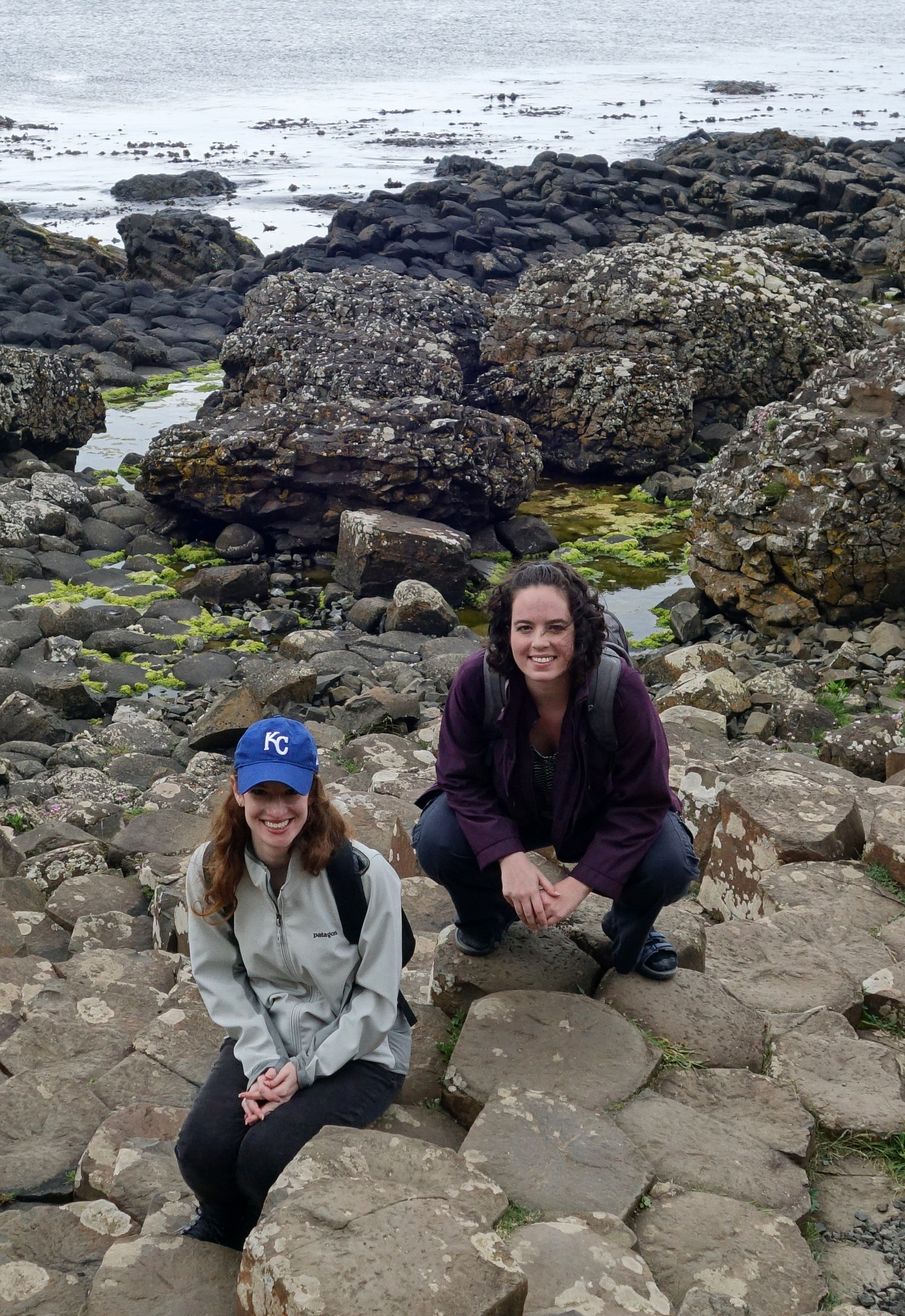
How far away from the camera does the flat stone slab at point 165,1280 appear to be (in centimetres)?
339

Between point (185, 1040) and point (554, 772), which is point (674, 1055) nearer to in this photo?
point (554, 772)

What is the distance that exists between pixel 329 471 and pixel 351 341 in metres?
3.42

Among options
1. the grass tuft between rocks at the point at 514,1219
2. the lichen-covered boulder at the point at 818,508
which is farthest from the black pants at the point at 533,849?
the lichen-covered boulder at the point at 818,508

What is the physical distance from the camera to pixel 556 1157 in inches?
154

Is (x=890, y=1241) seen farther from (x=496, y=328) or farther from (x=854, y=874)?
(x=496, y=328)

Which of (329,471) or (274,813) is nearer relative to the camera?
(274,813)

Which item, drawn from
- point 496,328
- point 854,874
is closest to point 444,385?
point 496,328

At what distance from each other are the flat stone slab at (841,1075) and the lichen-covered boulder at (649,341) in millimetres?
12690

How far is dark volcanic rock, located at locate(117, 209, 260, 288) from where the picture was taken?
3078 centimetres

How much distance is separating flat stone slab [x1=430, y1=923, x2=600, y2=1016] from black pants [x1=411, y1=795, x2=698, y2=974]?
4.4 inches

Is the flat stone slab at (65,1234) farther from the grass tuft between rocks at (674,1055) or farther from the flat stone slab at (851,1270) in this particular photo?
the flat stone slab at (851,1270)

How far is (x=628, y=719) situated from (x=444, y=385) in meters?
13.3

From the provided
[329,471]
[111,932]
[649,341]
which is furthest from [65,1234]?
[649,341]

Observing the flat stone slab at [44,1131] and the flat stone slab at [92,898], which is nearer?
the flat stone slab at [44,1131]
